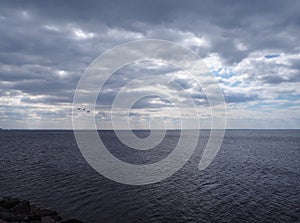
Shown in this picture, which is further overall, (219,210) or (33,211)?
(219,210)

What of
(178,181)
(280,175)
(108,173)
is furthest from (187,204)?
(280,175)

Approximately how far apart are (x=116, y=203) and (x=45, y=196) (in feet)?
34.8

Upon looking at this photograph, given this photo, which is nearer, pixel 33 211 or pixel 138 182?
pixel 33 211

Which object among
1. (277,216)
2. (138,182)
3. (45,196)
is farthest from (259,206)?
(45,196)

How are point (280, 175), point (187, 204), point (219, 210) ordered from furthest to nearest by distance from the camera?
point (280, 175) → point (187, 204) → point (219, 210)

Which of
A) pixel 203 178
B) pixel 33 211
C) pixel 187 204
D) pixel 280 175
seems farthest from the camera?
pixel 280 175

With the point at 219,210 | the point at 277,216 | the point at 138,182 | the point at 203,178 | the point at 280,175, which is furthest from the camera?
the point at 280,175

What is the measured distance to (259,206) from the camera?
34.2 metres

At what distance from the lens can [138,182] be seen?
47.9 meters

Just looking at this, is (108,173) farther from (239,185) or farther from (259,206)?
(259,206)

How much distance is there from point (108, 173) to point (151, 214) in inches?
1060

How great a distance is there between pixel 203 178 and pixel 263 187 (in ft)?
37.2

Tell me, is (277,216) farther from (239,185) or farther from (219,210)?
(239,185)

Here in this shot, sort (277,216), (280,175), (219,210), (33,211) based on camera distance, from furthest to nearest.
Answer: (280,175)
(219,210)
(277,216)
(33,211)
